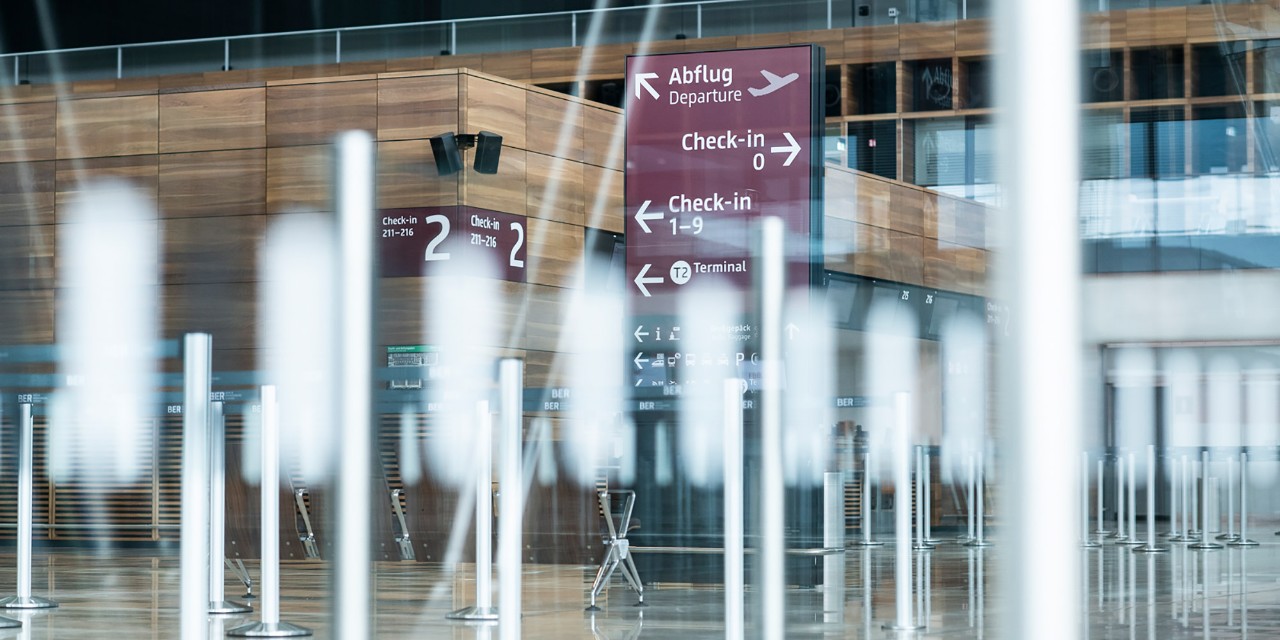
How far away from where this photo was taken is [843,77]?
3.13m

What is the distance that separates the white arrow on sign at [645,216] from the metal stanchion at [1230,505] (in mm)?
1337

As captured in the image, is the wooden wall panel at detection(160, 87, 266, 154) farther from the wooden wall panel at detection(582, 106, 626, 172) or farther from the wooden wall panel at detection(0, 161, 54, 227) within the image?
the wooden wall panel at detection(582, 106, 626, 172)

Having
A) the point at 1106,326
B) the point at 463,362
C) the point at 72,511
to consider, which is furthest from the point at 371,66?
the point at 72,511

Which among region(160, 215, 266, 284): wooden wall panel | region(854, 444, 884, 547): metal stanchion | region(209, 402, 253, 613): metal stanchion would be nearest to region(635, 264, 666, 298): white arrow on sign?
region(854, 444, 884, 547): metal stanchion

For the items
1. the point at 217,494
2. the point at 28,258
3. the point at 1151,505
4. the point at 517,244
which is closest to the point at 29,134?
the point at 28,258

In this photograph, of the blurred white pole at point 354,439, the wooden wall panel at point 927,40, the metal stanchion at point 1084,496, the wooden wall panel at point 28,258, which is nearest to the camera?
the blurred white pole at point 354,439

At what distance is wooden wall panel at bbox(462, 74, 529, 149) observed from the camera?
3430mm

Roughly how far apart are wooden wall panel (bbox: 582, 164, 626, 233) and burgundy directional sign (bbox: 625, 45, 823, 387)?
0.03 metres

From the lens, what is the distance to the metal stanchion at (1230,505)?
126 inches

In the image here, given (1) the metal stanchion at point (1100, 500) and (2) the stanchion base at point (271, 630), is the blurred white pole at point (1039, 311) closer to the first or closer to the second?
(1) the metal stanchion at point (1100, 500)

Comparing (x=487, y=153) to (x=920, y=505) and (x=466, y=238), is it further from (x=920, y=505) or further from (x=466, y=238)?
(x=920, y=505)

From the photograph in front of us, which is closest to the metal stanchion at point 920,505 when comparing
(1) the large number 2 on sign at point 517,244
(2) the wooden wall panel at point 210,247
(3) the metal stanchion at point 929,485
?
(3) the metal stanchion at point 929,485

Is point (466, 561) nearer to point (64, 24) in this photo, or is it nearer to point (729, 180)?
point (729, 180)

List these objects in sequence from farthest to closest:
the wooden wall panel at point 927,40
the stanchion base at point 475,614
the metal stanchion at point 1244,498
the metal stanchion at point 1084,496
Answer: the stanchion base at point 475,614 → the metal stanchion at point 1244,498 → the wooden wall panel at point 927,40 → the metal stanchion at point 1084,496
